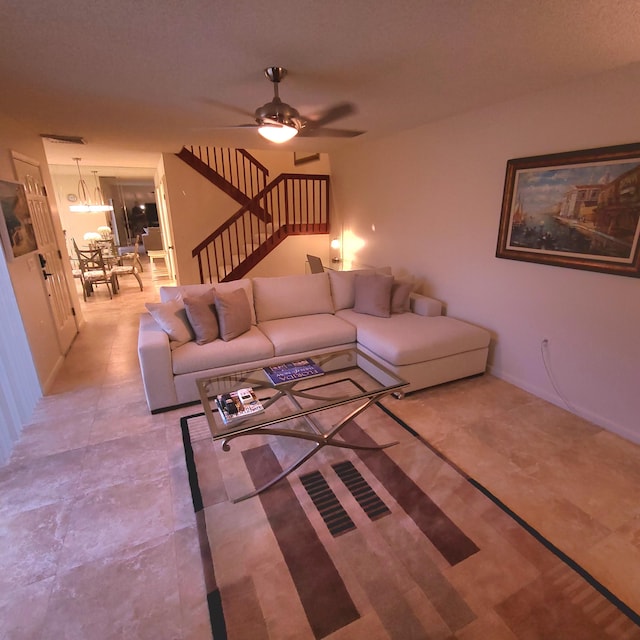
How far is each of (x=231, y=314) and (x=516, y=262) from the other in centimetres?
249

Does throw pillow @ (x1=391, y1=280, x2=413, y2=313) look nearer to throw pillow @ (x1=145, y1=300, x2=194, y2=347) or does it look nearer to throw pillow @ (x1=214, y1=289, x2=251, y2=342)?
throw pillow @ (x1=214, y1=289, x2=251, y2=342)

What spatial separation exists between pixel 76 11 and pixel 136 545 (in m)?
2.42

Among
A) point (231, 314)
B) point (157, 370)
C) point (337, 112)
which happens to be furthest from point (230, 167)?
point (157, 370)

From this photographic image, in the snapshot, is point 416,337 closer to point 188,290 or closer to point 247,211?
point 188,290

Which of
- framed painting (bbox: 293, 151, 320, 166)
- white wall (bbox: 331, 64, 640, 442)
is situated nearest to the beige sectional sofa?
white wall (bbox: 331, 64, 640, 442)

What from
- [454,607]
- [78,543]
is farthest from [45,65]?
[454,607]

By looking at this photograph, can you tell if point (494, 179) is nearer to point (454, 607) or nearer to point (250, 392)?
point (250, 392)

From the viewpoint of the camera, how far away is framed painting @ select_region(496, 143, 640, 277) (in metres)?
2.25

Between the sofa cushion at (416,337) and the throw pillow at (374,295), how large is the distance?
0.39ft

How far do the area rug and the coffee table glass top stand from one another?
1.32 feet

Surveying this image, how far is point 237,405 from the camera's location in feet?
6.89

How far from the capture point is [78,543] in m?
1.71

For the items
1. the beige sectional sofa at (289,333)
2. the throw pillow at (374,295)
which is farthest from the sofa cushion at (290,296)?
the throw pillow at (374,295)

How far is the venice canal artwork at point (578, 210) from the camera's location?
2.25 meters
